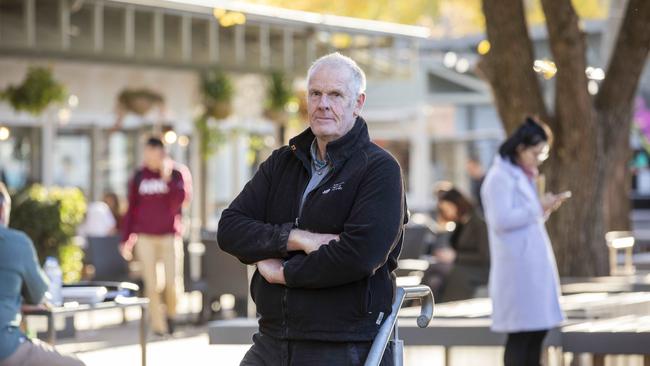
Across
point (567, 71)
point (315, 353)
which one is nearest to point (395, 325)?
point (315, 353)

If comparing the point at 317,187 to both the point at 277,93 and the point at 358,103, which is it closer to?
the point at 358,103

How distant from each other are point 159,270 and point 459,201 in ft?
10.8

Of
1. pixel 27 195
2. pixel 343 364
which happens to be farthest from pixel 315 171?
pixel 27 195

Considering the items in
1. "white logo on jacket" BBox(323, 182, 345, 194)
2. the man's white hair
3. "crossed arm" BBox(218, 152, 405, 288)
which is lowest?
"crossed arm" BBox(218, 152, 405, 288)

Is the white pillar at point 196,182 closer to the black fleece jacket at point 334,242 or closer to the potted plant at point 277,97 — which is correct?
the potted plant at point 277,97

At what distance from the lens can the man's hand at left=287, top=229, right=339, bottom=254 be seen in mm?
4855

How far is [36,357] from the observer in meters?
6.53

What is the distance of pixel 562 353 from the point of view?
850 centimetres

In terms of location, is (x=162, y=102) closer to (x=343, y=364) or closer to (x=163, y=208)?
(x=163, y=208)

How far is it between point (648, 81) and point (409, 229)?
65.8ft

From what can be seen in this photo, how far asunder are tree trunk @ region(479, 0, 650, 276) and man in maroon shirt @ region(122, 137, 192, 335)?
3586 millimetres

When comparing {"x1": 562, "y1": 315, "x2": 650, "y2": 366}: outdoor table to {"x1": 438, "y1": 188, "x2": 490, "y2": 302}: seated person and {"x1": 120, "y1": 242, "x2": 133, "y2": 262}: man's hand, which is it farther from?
{"x1": 120, "y1": 242, "x2": 133, "y2": 262}: man's hand

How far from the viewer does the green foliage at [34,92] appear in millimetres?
18906

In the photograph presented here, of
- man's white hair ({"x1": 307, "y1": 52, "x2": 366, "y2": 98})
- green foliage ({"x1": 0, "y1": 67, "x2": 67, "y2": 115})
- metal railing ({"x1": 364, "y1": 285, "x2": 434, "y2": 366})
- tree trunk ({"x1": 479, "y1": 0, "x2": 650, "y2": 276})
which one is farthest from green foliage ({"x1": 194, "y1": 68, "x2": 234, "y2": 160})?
man's white hair ({"x1": 307, "y1": 52, "x2": 366, "y2": 98})
